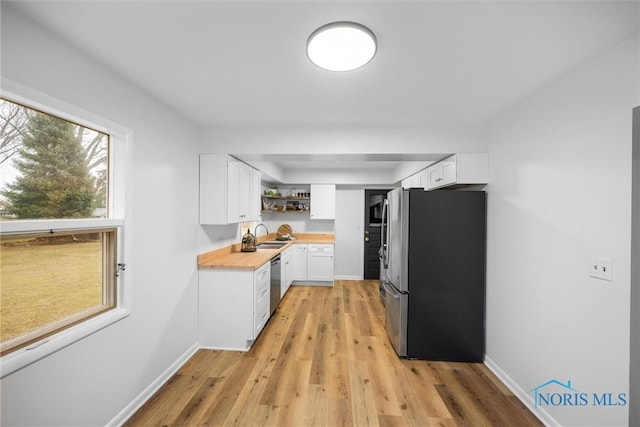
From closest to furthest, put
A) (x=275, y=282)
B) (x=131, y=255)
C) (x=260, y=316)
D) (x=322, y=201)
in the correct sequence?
(x=131, y=255) < (x=260, y=316) < (x=275, y=282) < (x=322, y=201)

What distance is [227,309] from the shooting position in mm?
2746

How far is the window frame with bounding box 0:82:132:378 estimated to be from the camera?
119 cm

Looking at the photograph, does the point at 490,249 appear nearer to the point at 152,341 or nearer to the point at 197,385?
the point at 197,385

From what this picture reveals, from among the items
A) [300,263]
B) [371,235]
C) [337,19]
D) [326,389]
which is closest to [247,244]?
[300,263]

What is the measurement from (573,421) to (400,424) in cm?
107

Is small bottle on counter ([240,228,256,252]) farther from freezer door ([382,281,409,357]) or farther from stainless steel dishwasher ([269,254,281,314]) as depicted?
freezer door ([382,281,409,357])

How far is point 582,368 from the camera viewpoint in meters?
1.56

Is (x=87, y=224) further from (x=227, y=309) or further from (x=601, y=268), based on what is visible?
(x=601, y=268)

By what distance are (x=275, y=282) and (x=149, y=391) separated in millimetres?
1829

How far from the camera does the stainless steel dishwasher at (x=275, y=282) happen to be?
3471mm

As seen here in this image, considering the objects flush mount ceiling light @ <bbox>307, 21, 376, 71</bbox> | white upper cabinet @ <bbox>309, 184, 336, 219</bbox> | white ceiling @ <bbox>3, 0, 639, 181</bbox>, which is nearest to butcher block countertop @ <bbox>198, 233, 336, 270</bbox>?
white ceiling @ <bbox>3, 0, 639, 181</bbox>

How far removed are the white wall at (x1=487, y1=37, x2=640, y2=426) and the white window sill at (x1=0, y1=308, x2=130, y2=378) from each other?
3008 mm

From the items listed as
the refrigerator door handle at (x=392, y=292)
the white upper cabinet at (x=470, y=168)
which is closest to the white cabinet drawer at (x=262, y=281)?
the refrigerator door handle at (x=392, y=292)

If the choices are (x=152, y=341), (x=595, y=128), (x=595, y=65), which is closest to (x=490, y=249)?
(x=595, y=128)
